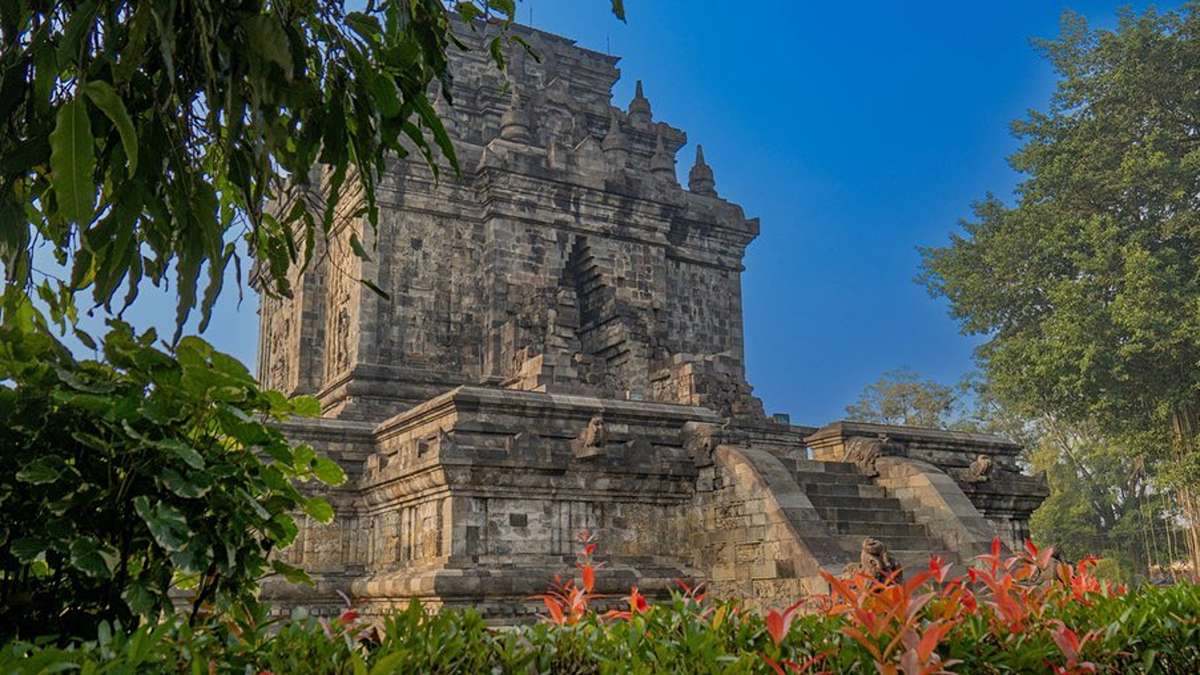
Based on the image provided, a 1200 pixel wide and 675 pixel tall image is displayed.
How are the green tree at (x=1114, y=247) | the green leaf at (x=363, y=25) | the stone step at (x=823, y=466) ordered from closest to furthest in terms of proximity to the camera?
1. the green leaf at (x=363, y=25)
2. the stone step at (x=823, y=466)
3. the green tree at (x=1114, y=247)

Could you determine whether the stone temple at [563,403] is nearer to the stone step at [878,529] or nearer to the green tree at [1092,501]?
the stone step at [878,529]

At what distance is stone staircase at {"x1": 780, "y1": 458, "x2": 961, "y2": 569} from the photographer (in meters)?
13.0

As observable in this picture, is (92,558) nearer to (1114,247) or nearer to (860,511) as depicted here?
(860,511)

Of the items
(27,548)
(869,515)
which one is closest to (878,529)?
(869,515)

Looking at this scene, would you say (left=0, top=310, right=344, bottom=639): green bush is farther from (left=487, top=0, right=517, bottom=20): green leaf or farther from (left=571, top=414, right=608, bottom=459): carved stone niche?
(left=571, top=414, right=608, bottom=459): carved stone niche

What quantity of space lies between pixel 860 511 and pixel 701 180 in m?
16.4

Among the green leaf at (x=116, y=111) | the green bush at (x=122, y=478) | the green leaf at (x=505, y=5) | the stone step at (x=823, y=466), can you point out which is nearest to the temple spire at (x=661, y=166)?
the stone step at (x=823, y=466)

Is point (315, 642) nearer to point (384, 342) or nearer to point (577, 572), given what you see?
point (577, 572)

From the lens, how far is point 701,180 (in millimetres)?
28469

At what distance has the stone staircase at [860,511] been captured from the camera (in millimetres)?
13047

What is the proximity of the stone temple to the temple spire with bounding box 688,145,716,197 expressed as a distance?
0.08 m

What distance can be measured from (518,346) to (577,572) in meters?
9.87

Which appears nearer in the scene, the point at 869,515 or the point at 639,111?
the point at 869,515

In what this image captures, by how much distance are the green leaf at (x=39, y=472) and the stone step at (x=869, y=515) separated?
11.1 m
